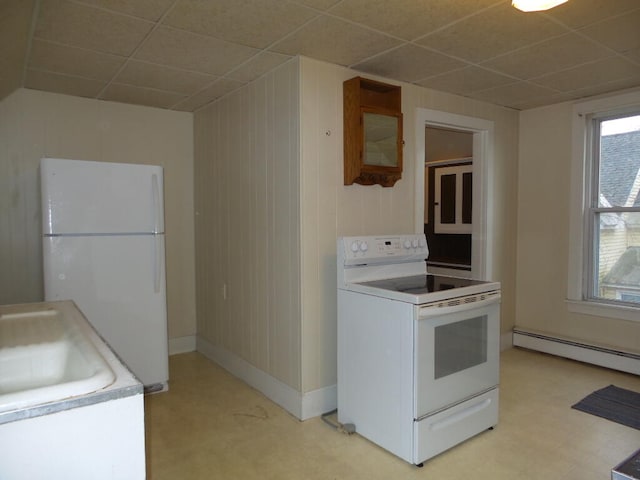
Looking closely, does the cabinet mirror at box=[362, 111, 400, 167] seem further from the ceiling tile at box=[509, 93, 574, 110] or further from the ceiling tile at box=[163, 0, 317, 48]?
the ceiling tile at box=[509, 93, 574, 110]

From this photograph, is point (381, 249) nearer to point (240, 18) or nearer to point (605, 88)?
point (240, 18)

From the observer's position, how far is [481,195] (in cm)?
380

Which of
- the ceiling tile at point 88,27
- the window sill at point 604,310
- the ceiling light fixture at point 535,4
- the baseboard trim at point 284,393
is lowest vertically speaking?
the baseboard trim at point 284,393

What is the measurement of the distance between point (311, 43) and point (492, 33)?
970 millimetres

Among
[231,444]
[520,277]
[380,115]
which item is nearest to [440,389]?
[231,444]

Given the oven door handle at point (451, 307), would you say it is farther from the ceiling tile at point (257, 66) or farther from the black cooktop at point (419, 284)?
the ceiling tile at point (257, 66)

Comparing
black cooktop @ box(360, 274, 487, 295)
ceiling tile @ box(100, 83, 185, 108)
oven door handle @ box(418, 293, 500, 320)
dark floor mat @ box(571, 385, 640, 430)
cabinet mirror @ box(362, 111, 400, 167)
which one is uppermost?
ceiling tile @ box(100, 83, 185, 108)

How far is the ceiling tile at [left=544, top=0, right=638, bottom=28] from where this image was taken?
77.2 inches

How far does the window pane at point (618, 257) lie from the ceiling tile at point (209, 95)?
3153 mm

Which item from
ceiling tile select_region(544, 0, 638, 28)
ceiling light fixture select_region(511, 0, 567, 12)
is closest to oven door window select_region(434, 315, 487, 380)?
ceiling light fixture select_region(511, 0, 567, 12)

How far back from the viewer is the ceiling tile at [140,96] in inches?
128

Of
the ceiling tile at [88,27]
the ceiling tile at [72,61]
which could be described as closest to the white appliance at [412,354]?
the ceiling tile at [88,27]

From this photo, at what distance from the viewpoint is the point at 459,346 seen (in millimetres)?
2311

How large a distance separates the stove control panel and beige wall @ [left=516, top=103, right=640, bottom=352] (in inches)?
64.2
